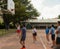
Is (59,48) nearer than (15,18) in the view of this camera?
Yes

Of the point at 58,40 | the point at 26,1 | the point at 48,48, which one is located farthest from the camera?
the point at 26,1

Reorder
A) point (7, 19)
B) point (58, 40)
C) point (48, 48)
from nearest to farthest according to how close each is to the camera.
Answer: point (58, 40)
point (48, 48)
point (7, 19)

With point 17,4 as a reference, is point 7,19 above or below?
below

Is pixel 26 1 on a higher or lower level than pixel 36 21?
higher

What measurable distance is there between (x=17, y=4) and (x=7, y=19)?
20.8ft

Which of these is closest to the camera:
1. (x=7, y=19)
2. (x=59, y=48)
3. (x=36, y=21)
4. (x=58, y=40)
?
(x=59, y=48)

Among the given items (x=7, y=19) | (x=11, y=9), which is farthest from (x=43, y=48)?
(x=7, y=19)

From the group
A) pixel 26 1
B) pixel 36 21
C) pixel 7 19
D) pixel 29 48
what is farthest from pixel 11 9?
pixel 36 21

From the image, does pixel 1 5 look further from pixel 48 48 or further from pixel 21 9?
pixel 48 48

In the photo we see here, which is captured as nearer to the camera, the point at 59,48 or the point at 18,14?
the point at 59,48

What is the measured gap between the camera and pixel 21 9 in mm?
59938

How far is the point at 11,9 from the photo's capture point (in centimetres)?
3466

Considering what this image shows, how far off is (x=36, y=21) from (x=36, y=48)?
298 ft

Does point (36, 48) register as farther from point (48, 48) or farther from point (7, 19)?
point (7, 19)
